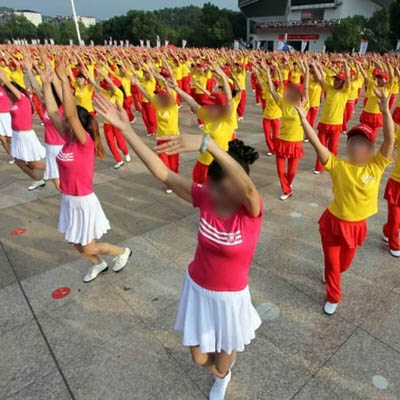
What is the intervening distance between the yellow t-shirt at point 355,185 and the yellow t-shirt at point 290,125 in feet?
8.28

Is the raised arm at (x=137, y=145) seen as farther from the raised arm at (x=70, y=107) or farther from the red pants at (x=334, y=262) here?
the red pants at (x=334, y=262)

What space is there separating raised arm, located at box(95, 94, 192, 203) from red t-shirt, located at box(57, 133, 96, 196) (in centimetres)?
152

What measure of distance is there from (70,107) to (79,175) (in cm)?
69

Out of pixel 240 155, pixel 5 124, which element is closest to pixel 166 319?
pixel 240 155

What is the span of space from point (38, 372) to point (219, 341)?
169cm

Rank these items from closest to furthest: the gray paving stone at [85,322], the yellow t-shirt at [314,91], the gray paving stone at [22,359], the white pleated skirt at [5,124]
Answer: the gray paving stone at [22,359], the gray paving stone at [85,322], the white pleated skirt at [5,124], the yellow t-shirt at [314,91]

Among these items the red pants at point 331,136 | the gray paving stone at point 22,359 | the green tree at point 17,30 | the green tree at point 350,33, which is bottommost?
the gray paving stone at point 22,359

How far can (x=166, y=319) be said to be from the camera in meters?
3.21

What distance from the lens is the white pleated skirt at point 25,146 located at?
594cm

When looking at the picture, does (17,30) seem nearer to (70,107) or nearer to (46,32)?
(46,32)

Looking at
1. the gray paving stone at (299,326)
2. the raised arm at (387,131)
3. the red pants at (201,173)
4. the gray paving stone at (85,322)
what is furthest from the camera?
the red pants at (201,173)

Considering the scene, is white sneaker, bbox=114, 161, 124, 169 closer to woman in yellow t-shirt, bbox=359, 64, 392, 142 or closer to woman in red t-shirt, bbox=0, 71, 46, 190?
woman in red t-shirt, bbox=0, 71, 46, 190

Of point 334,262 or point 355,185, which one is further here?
point 334,262

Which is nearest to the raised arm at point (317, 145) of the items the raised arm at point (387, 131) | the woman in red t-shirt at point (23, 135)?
the raised arm at point (387, 131)
